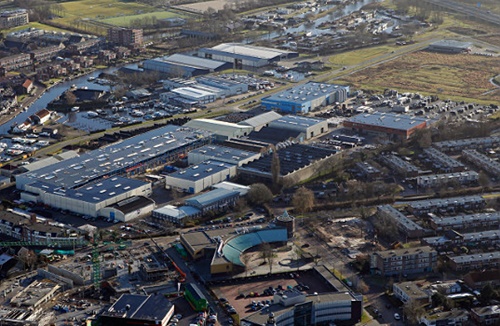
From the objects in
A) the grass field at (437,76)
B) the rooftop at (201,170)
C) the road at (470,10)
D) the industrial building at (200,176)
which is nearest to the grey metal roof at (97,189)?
the industrial building at (200,176)

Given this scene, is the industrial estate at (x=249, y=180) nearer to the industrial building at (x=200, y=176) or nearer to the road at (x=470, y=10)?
the industrial building at (x=200, y=176)

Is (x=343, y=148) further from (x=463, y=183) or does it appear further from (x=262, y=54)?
(x=262, y=54)

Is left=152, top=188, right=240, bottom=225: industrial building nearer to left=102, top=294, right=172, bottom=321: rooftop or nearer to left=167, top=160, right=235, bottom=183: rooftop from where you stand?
left=167, top=160, right=235, bottom=183: rooftop

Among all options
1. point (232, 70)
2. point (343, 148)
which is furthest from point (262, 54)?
point (343, 148)

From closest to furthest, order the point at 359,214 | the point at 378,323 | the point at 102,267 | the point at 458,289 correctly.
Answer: the point at 378,323
the point at 458,289
the point at 102,267
the point at 359,214

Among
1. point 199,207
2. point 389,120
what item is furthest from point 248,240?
point 389,120

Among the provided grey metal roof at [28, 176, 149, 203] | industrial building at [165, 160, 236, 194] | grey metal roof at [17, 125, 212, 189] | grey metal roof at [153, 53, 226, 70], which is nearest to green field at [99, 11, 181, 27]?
grey metal roof at [153, 53, 226, 70]
